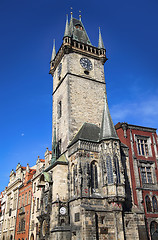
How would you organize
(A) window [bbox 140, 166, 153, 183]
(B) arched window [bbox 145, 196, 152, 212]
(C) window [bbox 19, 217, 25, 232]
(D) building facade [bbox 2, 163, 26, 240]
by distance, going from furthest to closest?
(D) building facade [bbox 2, 163, 26, 240], (C) window [bbox 19, 217, 25, 232], (A) window [bbox 140, 166, 153, 183], (B) arched window [bbox 145, 196, 152, 212]

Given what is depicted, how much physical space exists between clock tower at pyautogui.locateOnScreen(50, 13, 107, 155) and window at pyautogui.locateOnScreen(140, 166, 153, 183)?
26.0ft

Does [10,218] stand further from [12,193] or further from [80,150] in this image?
[80,150]

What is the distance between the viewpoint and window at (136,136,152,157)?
2766 centimetres

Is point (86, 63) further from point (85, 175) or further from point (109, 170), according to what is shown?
point (85, 175)

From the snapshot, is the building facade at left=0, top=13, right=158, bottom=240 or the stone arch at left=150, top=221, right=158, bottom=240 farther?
the stone arch at left=150, top=221, right=158, bottom=240

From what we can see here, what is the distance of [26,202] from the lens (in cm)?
3719

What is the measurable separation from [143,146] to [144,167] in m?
2.57

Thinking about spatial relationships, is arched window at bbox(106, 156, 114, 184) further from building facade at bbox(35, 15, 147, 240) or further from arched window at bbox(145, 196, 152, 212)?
arched window at bbox(145, 196, 152, 212)

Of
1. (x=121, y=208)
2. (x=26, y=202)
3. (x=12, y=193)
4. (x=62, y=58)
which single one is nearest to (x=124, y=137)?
(x=121, y=208)

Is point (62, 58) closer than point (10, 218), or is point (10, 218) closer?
point (62, 58)

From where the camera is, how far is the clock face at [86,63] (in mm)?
33812

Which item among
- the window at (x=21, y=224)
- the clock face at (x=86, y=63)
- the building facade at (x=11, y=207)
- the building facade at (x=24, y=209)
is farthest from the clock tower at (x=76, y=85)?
the building facade at (x=11, y=207)

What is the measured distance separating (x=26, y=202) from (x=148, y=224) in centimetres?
2045

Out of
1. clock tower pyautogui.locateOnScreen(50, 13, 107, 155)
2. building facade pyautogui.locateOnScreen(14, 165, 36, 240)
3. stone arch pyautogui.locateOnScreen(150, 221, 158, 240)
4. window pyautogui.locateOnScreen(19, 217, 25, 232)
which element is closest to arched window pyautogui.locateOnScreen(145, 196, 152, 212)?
stone arch pyautogui.locateOnScreen(150, 221, 158, 240)
